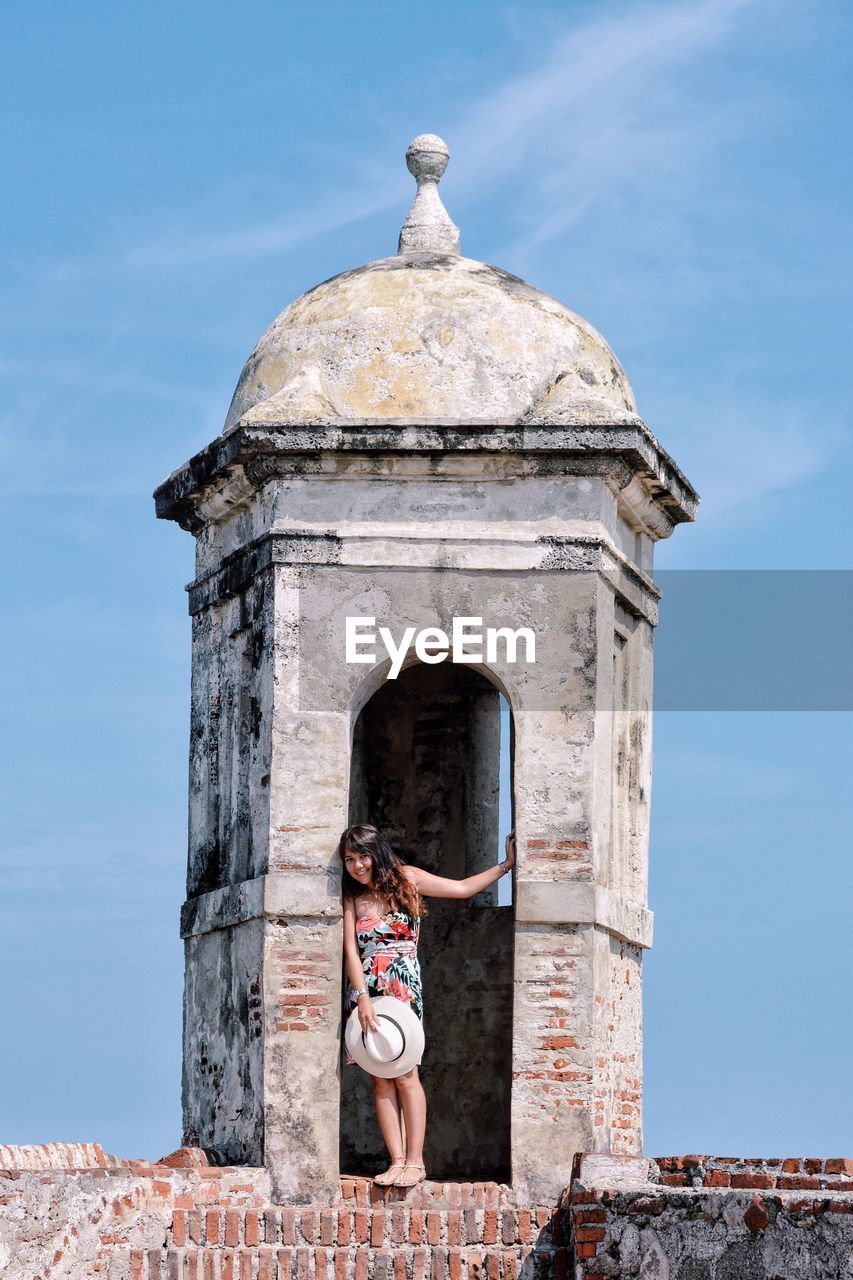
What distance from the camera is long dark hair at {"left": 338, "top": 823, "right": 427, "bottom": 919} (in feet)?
35.3

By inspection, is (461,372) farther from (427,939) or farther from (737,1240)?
(737,1240)

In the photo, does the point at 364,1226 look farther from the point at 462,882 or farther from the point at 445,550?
the point at 445,550

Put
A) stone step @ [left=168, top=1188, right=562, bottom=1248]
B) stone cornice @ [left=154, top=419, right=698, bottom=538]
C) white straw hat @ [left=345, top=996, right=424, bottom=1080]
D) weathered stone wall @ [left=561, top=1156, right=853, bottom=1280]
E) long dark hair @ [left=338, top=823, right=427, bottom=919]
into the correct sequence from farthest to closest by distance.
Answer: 1. stone cornice @ [left=154, top=419, right=698, bottom=538]
2. long dark hair @ [left=338, top=823, right=427, bottom=919]
3. white straw hat @ [left=345, top=996, right=424, bottom=1080]
4. stone step @ [left=168, top=1188, right=562, bottom=1248]
5. weathered stone wall @ [left=561, top=1156, right=853, bottom=1280]

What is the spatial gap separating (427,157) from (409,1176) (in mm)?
5249

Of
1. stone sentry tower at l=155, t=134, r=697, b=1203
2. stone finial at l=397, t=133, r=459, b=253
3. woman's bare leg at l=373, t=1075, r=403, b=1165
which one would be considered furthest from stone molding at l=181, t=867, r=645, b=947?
stone finial at l=397, t=133, r=459, b=253

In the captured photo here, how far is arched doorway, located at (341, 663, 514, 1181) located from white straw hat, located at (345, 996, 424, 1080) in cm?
193

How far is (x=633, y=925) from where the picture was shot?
11.5 meters

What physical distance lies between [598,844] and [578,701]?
66cm

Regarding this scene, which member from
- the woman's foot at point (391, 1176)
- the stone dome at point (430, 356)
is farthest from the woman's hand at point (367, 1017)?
the stone dome at point (430, 356)

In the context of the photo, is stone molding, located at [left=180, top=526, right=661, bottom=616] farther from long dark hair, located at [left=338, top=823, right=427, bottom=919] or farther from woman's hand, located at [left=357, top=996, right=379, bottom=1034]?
woman's hand, located at [left=357, top=996, right=379, bottom=1034]

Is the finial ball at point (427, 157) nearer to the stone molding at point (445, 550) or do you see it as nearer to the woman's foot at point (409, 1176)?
the stone molding at point (445, 550)

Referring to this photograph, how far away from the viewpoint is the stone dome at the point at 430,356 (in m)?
11.1

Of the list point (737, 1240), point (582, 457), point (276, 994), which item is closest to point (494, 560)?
point (582, 457)

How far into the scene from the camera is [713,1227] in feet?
28.2
